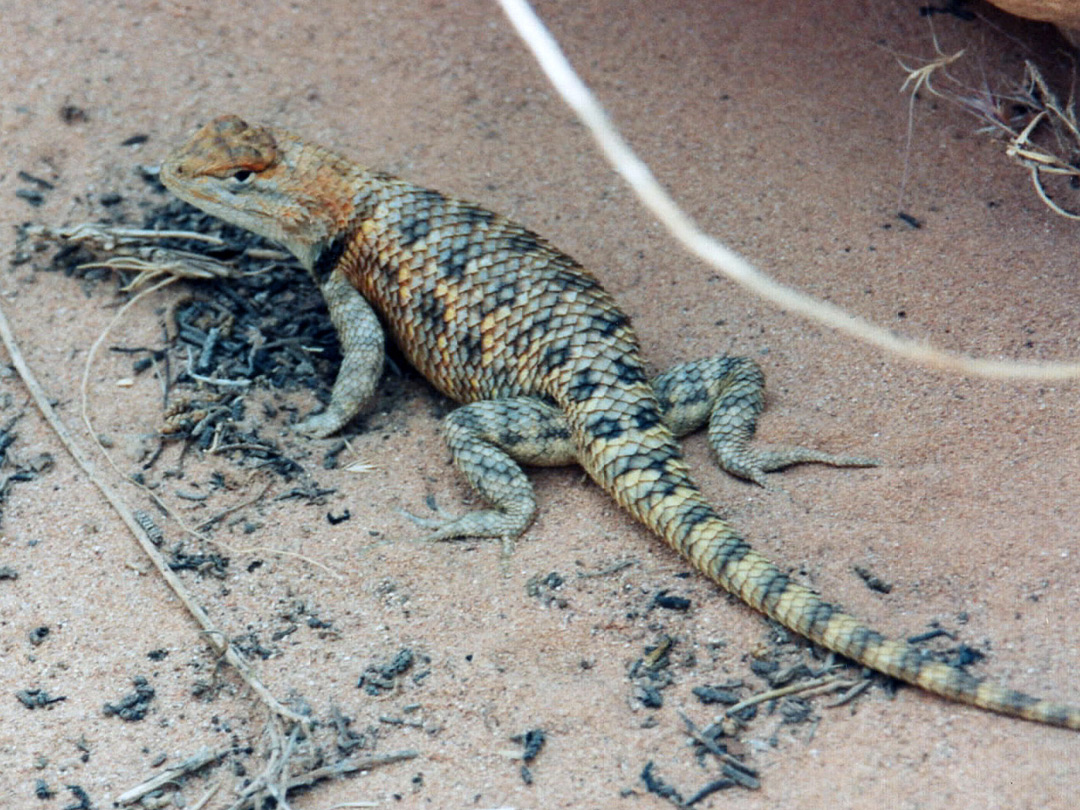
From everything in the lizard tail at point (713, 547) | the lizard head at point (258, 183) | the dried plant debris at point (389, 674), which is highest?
the lizard head at point (258, 183)

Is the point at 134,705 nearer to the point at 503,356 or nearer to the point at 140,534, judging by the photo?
the point at 140,534

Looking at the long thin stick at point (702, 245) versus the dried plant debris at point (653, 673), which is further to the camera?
the long thin stick at point (702, 245)

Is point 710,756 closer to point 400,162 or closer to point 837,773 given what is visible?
point 837,773

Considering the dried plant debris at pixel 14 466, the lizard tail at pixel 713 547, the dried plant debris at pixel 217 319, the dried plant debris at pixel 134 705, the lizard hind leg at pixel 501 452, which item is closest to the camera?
the lizard tail at pixel 713 547

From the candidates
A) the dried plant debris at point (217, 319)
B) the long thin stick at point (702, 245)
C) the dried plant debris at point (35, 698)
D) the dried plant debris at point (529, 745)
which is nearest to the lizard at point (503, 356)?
the dried plant debris at point (217, 319)

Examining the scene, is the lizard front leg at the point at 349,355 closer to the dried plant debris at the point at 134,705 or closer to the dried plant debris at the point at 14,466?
the dried plant debris at the point at 14,466

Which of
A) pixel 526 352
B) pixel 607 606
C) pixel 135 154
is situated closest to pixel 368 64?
pixel 135 154

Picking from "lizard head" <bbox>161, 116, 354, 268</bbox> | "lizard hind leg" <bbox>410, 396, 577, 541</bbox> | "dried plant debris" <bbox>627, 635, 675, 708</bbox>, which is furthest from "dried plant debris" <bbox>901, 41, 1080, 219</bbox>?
"lizard head" <bbox>161, 116, 354, 268</bbox>
